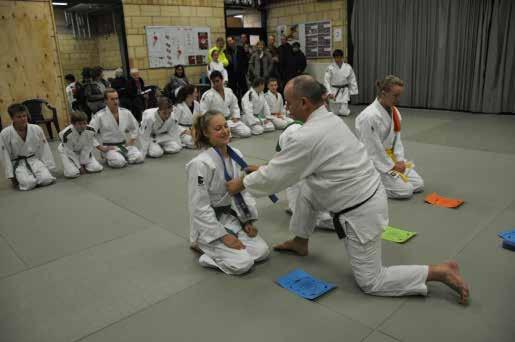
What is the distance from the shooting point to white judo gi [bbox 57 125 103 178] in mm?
5598

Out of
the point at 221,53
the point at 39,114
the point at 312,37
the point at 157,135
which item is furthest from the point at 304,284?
the point at 312,37

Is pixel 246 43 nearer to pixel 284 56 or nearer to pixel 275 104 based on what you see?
pixel 284 56

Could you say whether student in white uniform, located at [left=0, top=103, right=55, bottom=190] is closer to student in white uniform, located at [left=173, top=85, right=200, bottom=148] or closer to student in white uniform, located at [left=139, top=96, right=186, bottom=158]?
student in white uniform, located at [left=139, top=96, right=186, bottom=158]

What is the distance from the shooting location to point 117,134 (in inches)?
246

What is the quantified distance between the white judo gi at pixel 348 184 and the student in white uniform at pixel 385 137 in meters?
A: 1.67

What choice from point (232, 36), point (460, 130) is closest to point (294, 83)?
point (460, 130)

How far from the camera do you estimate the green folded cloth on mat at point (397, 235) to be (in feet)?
10.6

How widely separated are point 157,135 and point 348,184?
4.89 meters

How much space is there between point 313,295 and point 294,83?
1302 mm

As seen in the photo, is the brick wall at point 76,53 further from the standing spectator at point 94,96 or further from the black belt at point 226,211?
the black belt at point 226,211

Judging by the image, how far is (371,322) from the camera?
2.27 metres

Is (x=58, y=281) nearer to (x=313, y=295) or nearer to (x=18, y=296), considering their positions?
(x=18, y=296)

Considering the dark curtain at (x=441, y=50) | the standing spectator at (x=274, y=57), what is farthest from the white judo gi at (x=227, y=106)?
the dark curtain at (x=441, y=50)

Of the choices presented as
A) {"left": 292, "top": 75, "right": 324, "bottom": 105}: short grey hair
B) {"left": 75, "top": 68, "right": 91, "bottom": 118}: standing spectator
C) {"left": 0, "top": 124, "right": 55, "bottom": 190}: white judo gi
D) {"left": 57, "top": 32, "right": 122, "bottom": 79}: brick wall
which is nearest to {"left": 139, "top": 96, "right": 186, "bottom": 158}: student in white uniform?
{"left": 0, "top": 124, "right": 55, "bottom": 190}: white judo gi
